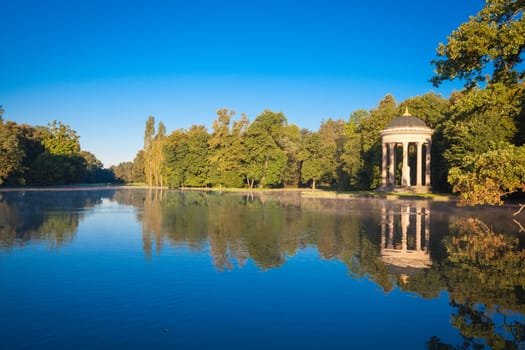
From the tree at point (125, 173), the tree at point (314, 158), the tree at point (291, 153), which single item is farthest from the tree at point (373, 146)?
the tree at point (125, 173)

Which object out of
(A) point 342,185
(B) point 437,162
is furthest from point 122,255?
(A) point 342,185

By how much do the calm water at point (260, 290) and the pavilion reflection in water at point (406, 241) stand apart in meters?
0.09

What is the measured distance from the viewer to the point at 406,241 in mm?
17312

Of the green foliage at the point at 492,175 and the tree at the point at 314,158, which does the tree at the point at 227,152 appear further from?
the green foliage at the point at 492,175

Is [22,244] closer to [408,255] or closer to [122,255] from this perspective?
[122,255]

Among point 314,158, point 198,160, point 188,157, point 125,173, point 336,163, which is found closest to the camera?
point 336,163

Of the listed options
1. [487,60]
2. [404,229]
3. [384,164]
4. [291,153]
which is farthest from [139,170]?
[487,60]

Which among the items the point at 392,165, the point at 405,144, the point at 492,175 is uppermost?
the point at 405,144

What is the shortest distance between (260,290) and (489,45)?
39.8ft

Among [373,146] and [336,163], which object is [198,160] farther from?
[373,146]

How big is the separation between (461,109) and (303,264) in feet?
27.6

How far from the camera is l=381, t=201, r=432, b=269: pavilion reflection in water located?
13.4m

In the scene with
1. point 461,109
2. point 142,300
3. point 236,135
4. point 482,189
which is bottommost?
point 142,300

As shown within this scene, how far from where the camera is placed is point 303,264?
13133 millimetres
